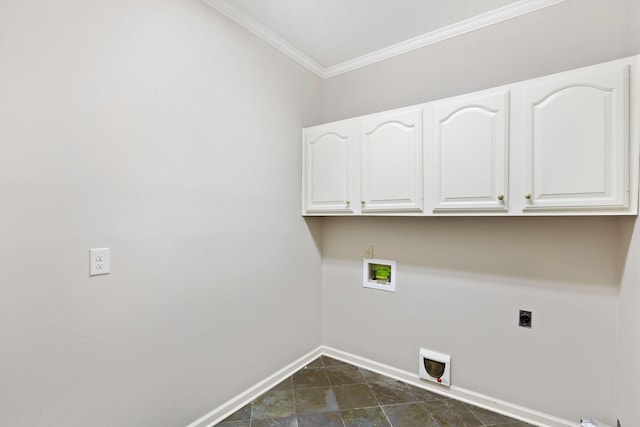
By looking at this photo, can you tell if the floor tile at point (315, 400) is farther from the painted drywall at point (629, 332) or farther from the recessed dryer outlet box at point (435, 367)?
the painted drywall at point (629, 332)

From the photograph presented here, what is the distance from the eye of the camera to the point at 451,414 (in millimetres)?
1898

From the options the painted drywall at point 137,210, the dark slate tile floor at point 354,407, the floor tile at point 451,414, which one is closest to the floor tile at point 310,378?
the dark slate tile floor at point 354,407

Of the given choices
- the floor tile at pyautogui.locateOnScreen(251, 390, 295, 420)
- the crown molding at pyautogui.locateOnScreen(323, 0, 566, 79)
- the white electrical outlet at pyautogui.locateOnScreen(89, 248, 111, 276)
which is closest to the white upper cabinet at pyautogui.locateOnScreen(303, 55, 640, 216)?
the crown molding at pyautogui.locateOnScreen(323, 0, 566, 79)

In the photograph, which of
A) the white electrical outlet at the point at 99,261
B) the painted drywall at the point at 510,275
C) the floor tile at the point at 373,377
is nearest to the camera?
the white electrical outlet at the point at 99,261

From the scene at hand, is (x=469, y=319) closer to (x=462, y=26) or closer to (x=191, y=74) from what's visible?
(x=462, y=26)

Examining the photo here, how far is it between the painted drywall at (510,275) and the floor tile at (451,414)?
155 millimetres

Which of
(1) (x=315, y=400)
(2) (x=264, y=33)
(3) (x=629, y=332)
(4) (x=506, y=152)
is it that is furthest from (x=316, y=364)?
(2) (x=264, y=33)

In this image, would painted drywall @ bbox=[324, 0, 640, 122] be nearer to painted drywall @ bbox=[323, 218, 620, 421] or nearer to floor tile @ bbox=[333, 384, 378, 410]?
painted drywall @ bbox=[323, 218, 620, 421]

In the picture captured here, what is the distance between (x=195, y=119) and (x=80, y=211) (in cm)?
77

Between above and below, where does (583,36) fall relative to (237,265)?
above

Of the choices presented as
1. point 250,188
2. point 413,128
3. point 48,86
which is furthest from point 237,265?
point 413,128

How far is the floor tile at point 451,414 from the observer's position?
5.95 feet

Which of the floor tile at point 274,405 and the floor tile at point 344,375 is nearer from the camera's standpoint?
the floor tile at point 274,405

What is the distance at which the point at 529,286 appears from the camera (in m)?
1.84
